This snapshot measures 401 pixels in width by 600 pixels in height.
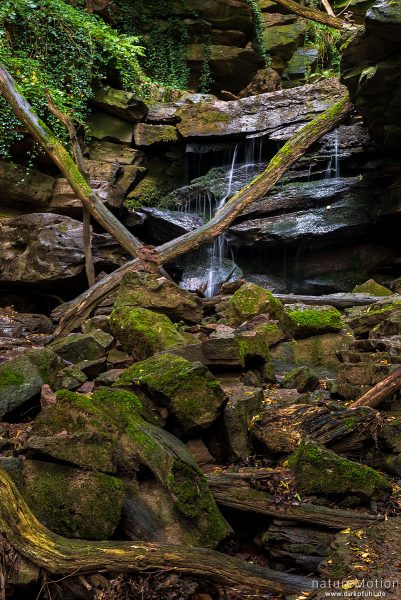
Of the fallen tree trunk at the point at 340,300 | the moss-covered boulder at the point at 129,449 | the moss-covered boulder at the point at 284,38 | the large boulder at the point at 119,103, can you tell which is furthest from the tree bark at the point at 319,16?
the moss-covered boulder at the point at 129,449

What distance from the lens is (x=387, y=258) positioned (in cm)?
1369

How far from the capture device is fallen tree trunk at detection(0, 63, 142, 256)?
10344mm

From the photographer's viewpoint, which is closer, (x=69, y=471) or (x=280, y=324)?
(x=69, y=471)

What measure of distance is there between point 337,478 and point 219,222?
280 inches

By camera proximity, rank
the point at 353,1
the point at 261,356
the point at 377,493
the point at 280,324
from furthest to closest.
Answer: the point at 353,1
the point at 280,324
the point at 261,356
the point at 377,493

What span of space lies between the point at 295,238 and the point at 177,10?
8.99 m

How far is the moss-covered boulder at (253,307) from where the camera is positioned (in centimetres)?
803

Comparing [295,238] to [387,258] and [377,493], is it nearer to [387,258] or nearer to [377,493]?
[387,258]

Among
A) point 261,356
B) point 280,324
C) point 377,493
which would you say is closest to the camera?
point 377,493

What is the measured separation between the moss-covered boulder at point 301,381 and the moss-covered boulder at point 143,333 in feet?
4.18

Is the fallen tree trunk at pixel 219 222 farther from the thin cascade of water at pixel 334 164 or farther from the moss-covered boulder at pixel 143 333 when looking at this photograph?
the moss-covered boulder at pixel 143 333

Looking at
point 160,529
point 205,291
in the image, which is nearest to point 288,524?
point 160,529

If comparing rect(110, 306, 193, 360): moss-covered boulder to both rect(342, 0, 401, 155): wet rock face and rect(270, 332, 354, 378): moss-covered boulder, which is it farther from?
rect(342, 0, 401, 155): wet rock face

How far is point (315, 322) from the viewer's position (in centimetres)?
770
